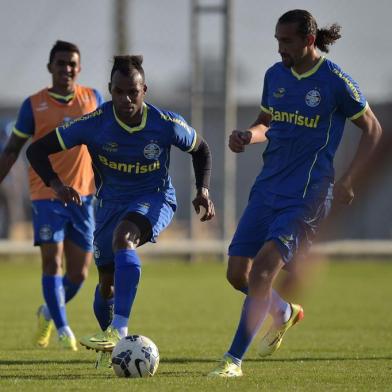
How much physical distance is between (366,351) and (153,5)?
14365 millimetres

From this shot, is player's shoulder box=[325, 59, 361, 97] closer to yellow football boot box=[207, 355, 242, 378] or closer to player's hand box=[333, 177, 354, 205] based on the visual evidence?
player's hand box=[333, 177, 354, 205]

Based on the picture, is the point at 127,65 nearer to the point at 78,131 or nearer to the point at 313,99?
the point at 78,131

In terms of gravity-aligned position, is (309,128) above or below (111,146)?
above

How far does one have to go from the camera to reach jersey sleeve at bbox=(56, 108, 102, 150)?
286 inches

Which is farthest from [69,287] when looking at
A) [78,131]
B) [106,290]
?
[78,131]

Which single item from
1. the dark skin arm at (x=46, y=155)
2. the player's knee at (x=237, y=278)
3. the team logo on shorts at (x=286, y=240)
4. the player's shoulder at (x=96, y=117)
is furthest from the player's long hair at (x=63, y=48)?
the team logo on shorts at (x=286, y=240)

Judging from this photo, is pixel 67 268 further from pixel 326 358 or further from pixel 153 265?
pixel 153 265

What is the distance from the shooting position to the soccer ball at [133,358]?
21.7 ft

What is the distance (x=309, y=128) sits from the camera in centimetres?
698

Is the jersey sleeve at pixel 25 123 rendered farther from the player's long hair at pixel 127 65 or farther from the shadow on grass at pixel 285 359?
the shadow on grass at pixel 285 359

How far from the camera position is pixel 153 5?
71.6 ft

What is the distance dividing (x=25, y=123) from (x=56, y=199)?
0.67 m

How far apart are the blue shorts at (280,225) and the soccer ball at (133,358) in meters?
0.88

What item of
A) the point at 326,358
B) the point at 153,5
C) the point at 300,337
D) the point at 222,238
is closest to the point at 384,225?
the point at 222,238
